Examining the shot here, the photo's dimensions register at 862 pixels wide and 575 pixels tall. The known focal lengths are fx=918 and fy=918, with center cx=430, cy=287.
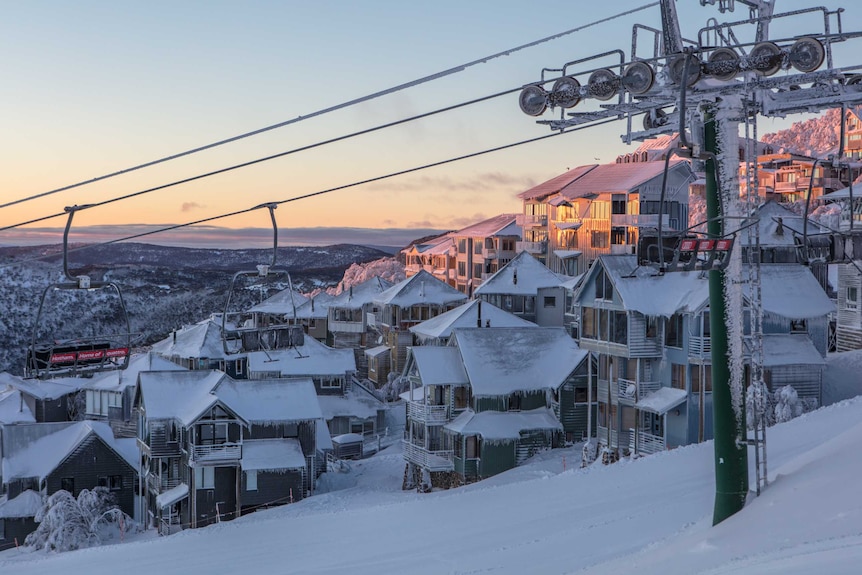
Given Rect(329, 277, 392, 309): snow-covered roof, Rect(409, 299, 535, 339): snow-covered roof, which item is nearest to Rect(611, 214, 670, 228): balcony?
Rect(409, 299, 535, 339): snow-covered roof

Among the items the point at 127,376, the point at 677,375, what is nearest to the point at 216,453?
the point at 127,376

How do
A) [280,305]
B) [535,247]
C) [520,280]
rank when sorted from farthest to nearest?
[280,305] < [535,247] < [520,280]

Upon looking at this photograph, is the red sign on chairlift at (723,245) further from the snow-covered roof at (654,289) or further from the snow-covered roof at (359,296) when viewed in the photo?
the snow-covered roof at (359,296)

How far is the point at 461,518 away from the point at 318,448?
21.2 m

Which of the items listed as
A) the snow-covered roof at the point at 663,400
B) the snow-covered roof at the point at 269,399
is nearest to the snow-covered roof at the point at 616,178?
the snow-covered roof at the point at 663,400

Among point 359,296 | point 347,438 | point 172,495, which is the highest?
point 359,296

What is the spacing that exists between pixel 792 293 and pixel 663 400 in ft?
23.8

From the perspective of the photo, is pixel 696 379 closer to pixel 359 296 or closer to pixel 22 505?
pixel 22 505

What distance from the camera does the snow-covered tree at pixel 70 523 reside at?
3981 centimetres

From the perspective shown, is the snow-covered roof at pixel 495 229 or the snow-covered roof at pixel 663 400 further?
the snow-covered roof at pixel 495 229

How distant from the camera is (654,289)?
36625 mm

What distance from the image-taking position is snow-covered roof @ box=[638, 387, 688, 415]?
1352 inches

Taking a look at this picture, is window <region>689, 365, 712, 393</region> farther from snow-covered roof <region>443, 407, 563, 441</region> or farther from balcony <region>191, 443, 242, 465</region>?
balcony <region>191, 443, 242, 465</region>

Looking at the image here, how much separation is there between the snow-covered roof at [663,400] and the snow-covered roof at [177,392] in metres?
18.7
